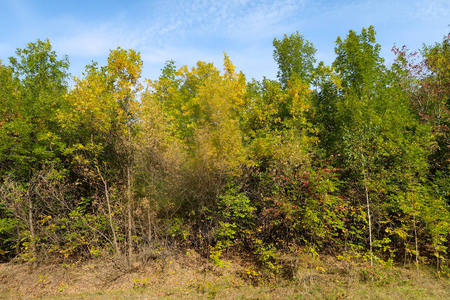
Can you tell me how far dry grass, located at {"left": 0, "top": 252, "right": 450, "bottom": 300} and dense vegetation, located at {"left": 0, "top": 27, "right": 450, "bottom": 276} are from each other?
676 millimetres

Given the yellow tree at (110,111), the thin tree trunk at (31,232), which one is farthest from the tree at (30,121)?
the yellow tree at (110,111)

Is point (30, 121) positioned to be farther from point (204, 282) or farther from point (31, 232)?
point (204, 282)

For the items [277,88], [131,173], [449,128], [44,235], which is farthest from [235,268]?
[449,128]

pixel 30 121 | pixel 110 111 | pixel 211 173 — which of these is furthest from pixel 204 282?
pixel 30 121

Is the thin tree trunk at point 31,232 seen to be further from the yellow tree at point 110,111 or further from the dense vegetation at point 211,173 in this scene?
the yellow tree at point 110,111

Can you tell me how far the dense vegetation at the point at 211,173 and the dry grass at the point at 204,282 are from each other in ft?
2.22

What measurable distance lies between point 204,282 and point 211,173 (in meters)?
4.75

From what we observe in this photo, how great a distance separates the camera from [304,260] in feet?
36.5

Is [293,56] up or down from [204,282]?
up

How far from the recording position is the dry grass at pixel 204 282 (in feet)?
30.9

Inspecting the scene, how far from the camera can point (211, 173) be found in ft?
41.7

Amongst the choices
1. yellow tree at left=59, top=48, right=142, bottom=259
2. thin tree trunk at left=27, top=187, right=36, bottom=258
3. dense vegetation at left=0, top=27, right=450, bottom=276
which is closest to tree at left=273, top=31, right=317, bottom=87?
dense vegetation at left=0, top=27, right=450, bottom=276

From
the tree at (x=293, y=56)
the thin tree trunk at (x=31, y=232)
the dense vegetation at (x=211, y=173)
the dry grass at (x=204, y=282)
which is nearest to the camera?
the dry grass at (x=204, y=282)

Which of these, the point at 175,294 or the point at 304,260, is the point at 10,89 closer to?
the point at 175,294
